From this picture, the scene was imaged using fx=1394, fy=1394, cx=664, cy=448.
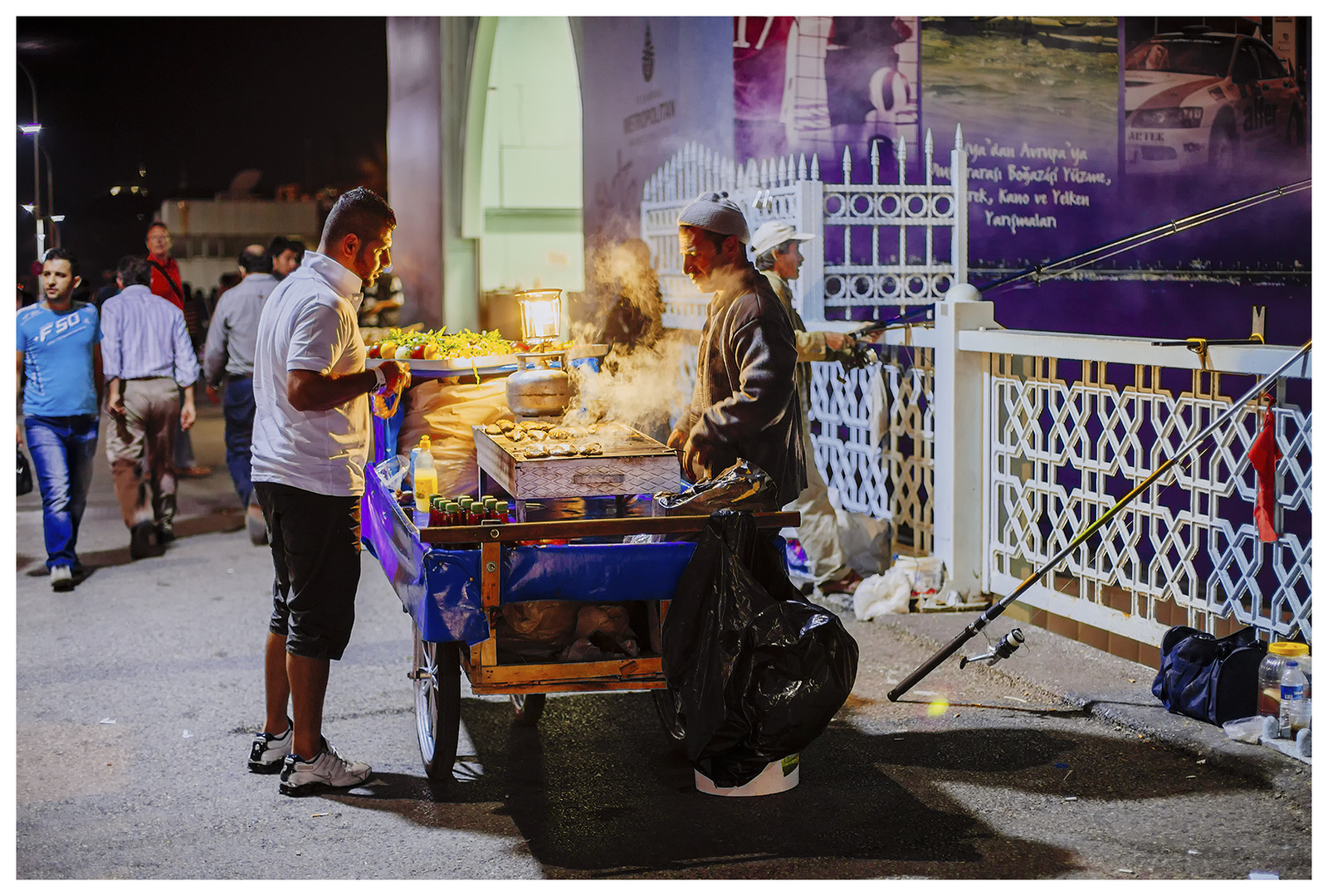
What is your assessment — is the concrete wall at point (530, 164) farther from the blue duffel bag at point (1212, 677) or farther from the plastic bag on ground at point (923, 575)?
the blue duffel bag at point (1212, 677)

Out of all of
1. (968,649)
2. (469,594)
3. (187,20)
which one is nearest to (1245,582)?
(968,649)

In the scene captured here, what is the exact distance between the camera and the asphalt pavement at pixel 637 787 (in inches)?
170

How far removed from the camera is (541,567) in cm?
462

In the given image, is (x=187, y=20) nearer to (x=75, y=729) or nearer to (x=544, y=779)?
(x=75, y=729)

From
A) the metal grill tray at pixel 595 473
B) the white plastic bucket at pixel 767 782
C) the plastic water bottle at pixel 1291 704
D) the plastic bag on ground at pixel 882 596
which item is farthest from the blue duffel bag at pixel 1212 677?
the metal grill tray at pixel 595 473

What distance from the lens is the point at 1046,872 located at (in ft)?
13.8

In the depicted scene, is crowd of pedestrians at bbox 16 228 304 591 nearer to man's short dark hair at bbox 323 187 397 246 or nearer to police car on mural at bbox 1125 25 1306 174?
man's short dark hair at bbox 323 187 397 246

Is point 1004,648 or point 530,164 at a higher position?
point 530,164

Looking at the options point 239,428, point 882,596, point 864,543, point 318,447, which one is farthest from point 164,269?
point 318,447

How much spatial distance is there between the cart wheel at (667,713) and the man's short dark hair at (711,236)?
1.67m

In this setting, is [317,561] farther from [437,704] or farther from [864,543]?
[864,543]

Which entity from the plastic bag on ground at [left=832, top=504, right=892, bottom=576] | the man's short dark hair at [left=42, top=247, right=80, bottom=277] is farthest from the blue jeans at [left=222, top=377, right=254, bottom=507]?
the plastic bag on ground at [left=832, top=504, right=892, bottom=576]

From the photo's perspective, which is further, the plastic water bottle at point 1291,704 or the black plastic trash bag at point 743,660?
the plastic water bottle at point 1291,704

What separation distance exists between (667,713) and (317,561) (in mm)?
1421
